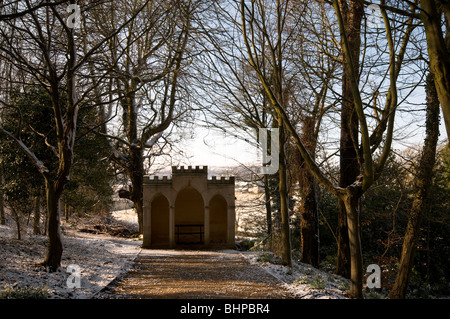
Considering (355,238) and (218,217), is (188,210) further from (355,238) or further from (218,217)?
(355,238)

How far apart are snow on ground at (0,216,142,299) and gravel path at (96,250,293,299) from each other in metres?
0.39

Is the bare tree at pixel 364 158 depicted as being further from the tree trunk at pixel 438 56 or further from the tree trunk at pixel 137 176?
the tree trunk at pixel 137 176

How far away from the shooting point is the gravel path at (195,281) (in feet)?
23.5

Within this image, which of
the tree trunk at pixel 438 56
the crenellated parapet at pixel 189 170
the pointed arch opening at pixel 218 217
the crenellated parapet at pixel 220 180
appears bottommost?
the pointed arch opening at pixel 218 217

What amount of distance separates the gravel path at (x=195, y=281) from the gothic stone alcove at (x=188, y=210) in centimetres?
383

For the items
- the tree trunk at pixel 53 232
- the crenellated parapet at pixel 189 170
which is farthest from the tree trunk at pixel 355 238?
the crenellated parapet at pixel 189 170

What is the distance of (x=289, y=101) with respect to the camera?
13.1 m

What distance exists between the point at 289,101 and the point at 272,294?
7.50 meters

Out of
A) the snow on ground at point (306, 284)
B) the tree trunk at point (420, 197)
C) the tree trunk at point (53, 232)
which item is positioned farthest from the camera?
the tree trunk at point (420, 197)

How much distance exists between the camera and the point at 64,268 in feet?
28.5

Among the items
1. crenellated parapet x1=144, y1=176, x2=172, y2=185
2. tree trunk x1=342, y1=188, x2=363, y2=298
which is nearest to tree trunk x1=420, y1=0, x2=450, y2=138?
tree trunk x1=342, y1=188, x2=363, y2=298

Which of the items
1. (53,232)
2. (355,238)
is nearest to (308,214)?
(355,238)
